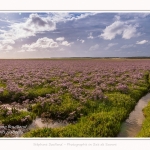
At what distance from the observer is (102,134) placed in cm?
862

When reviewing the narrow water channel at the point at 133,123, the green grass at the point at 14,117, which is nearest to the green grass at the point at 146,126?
the narrow water channel at the point at 133,123

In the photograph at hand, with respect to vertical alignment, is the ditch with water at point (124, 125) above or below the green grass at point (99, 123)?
below

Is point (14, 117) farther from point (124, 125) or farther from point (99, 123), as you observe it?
point (124, 125)

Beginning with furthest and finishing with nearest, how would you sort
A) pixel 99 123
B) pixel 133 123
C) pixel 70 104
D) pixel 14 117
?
pixel 70 104 < pixel 133 123 < pixel 14 117 < pixel 99 123

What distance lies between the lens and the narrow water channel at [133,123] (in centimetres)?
940

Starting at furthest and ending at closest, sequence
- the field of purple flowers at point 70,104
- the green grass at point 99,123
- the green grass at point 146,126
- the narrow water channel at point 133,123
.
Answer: the narrow water channel at point 133,123 < the field of purple flowers at point 70,104 < the green grass at point 146,126 < the green grass at point 99,123

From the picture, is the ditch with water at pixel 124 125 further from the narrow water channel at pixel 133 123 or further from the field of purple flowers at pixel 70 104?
the field of purple flowers at pixel 70 104

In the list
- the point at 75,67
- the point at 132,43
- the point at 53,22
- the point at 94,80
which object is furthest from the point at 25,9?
the point at 75,67

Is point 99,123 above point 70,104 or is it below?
below

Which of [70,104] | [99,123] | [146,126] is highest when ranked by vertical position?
[70,104]

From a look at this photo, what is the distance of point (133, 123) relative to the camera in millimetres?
10359

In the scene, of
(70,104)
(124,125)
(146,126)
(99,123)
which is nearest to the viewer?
(99,123)

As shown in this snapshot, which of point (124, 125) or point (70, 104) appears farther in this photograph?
point (70, 104)

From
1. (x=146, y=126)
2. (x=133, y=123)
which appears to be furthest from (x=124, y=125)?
(x=146, y=126)
